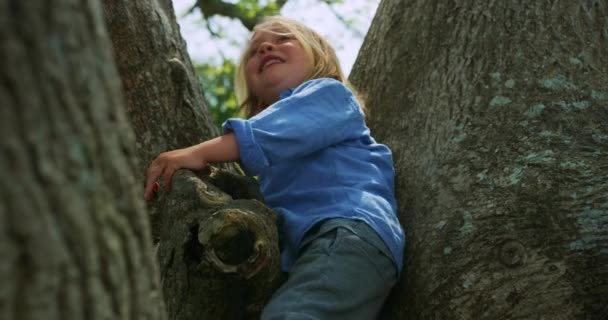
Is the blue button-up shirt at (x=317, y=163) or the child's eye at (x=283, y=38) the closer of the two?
the blue button-up shirt at (x=317, y=163)

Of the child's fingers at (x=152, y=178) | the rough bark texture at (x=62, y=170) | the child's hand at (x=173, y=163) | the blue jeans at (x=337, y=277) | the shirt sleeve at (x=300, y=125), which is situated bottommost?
the blue jeans at (x=337, y=277)

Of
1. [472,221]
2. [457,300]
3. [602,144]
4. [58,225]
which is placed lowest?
[457,300]

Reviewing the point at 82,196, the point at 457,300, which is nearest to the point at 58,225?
the point at 82,196

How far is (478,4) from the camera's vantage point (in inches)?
138

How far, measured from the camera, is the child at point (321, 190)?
9.21 feet

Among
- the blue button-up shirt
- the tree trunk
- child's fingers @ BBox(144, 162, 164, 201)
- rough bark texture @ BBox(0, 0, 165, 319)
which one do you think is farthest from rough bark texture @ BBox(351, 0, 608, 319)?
rough bark texture @ BBox(0, 0, 165, 319)

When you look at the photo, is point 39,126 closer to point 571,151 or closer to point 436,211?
point 436,211

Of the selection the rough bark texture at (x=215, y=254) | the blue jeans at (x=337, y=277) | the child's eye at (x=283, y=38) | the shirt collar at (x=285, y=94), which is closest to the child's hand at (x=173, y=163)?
the rough bark texture at (x=215, y=254)

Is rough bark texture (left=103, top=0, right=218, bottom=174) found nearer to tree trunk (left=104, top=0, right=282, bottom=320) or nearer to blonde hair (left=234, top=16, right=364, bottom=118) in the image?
tree trunk (left=104, top=0, right=282, bottom=320)

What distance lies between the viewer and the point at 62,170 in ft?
4.04

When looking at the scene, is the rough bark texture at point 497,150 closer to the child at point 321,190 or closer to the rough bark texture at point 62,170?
the child at point 321,190

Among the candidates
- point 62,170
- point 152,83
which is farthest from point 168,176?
point 62,170

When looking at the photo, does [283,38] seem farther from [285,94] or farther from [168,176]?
[168,176]

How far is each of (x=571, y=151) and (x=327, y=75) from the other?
45.8 inches
